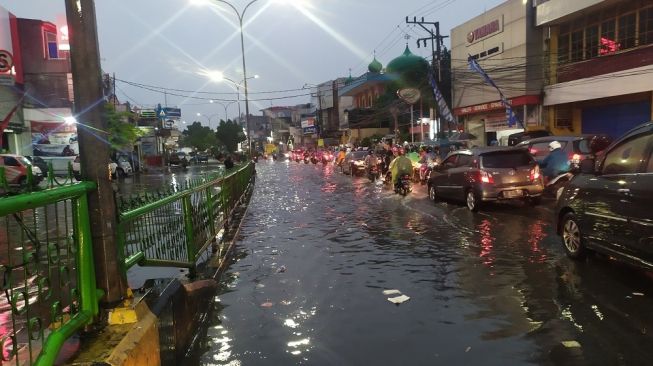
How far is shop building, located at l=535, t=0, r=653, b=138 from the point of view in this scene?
21531 mm

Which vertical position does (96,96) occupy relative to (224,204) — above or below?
above

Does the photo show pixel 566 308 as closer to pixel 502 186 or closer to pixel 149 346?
pixel 149 346

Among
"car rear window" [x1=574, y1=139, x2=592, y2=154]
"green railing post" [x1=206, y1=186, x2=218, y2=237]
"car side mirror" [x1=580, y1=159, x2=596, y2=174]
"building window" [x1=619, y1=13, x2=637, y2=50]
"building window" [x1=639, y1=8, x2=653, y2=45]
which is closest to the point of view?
"car side mirror" [x1=580, y1=159, x2=596, y2=174]

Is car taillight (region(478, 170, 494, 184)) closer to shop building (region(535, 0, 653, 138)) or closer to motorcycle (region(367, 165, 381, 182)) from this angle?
motorcycle (region(367, 165, 381, 182))

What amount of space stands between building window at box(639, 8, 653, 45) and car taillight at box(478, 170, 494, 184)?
14068 mm

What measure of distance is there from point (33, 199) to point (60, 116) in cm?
3871

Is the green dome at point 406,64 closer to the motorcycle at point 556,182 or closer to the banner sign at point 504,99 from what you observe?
the banner sign at point 504,99

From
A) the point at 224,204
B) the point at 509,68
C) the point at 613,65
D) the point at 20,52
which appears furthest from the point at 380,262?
the point at 20,52

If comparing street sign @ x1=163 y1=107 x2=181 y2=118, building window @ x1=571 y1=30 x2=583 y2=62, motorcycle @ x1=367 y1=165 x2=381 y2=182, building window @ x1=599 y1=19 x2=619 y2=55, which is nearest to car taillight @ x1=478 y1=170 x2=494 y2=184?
motorcycle @ x1=367 y1=165 x2=381 y2=182

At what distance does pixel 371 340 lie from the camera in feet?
15.1

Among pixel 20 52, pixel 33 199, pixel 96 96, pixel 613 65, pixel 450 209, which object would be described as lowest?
pixel 450 209

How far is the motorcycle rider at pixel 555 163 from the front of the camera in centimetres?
1377

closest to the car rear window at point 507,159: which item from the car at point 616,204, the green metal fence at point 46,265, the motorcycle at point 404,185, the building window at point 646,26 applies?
the car at point 616,204

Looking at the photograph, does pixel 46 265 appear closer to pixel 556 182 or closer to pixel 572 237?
pixel 572 237
